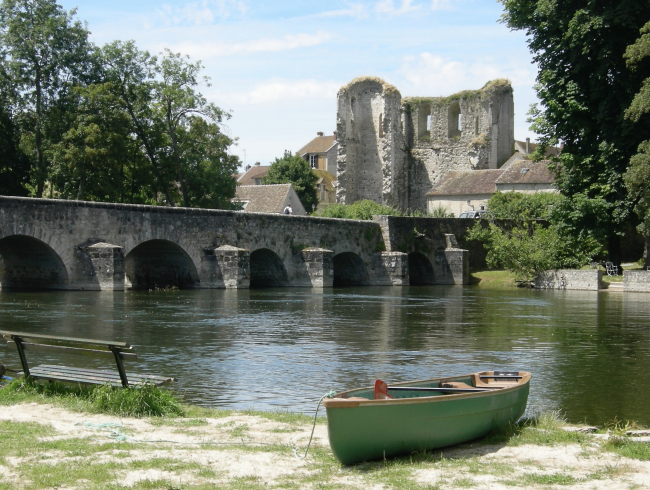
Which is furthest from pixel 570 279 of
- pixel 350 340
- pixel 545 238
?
pixel 350 340

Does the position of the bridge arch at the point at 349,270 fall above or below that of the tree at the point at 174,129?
below

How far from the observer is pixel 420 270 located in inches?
1770

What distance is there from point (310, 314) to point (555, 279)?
56.7 ft

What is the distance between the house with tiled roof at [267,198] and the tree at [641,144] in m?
37.6

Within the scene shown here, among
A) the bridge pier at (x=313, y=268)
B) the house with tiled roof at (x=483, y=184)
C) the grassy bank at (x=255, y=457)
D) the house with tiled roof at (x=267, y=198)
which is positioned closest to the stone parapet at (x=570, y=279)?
the bridge pier at (x=313, y=268)

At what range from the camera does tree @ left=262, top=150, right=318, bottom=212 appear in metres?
76.9

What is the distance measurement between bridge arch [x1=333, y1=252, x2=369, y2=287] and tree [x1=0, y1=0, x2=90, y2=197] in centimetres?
1549

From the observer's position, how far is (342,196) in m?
64.2

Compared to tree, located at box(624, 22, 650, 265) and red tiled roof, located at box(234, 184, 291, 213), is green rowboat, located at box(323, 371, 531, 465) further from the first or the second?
red tiled roof, located at box(234, 184, 291, 213)

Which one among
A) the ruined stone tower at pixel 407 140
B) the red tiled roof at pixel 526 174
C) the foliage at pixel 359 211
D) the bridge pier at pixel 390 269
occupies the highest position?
the ruined stone tower at pixel 407 140

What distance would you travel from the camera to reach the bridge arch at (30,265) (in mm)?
30703

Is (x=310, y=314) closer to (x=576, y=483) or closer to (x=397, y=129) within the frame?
(x=576, y=483)

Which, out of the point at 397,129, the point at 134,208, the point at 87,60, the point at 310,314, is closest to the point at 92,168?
the point at 87,60

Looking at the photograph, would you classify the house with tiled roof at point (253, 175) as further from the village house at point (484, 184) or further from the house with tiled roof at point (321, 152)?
the village house at point (484, 184)
